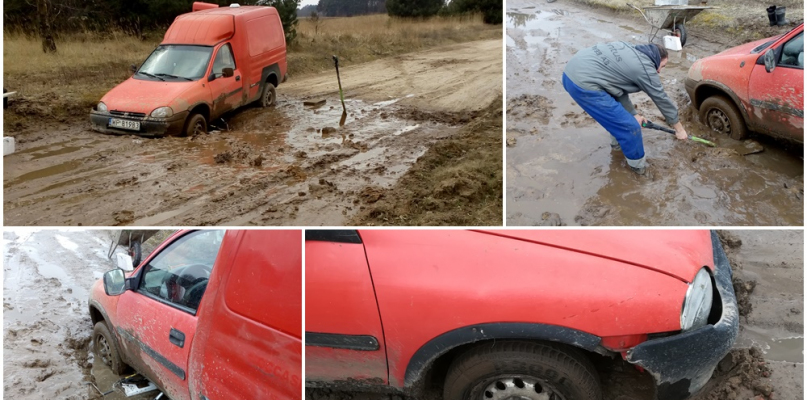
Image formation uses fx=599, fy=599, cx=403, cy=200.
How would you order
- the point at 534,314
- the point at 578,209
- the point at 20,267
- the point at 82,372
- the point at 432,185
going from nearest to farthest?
the point at 534,314 < the point at 82,372 < the point at 20,267 < the point at 578,209 < the point at 432,185

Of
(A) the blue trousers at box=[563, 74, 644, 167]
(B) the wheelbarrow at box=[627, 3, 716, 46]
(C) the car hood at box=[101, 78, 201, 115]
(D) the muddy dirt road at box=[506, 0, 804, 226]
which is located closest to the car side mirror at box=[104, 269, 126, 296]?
(D) the muddy dirt road at box=[506, 0, 804, 226]

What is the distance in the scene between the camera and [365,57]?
19.3 meters

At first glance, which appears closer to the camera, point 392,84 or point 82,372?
point 82,372

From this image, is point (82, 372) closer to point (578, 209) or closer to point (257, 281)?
point (257, 281)

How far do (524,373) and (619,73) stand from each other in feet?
11.8

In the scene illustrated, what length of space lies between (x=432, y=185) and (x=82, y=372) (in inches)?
143

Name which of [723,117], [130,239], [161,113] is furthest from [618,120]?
[161,113]

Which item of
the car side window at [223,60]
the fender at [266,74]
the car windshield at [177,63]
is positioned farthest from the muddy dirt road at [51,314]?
the fender at [266,74]

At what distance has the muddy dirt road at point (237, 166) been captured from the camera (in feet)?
18.8

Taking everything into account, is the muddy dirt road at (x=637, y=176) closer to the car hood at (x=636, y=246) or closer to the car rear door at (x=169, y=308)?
the car hood at (x=636, y=246)

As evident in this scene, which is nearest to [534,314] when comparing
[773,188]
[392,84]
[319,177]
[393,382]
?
[393,382]

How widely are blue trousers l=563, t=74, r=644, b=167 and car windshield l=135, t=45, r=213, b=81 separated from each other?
5.88 metres

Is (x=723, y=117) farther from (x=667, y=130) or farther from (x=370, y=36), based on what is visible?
(x=370, y=36)

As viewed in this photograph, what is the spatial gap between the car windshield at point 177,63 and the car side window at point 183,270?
5.88 meters
